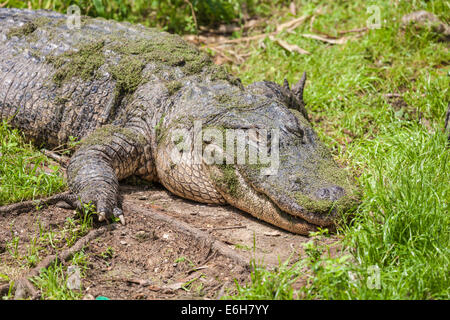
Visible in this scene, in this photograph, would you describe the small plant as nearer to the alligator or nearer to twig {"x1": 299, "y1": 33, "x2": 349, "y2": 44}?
the alligator

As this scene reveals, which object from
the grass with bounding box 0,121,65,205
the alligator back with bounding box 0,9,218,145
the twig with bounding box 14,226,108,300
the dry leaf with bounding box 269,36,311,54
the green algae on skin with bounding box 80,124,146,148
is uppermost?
the dry leaf with bounding box 269,36,311,54

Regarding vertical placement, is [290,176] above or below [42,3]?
below

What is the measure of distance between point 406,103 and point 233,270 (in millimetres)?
3514

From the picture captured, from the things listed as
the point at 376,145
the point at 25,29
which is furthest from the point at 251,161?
the point at 25,29

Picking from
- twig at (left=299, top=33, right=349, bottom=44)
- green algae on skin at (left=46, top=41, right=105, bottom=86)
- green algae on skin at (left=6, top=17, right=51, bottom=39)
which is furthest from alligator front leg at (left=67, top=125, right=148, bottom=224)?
twig at (left=299, top=33, right=349, bottom=44)

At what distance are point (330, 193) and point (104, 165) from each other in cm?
204

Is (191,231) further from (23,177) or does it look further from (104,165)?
(23,177)

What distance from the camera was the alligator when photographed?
392 centimetres

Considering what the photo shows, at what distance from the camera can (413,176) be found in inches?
147

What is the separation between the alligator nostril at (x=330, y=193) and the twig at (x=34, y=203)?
1.99m

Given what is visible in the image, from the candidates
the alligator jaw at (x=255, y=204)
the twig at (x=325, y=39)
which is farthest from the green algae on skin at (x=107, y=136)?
the twig at (x=325, y=39)
